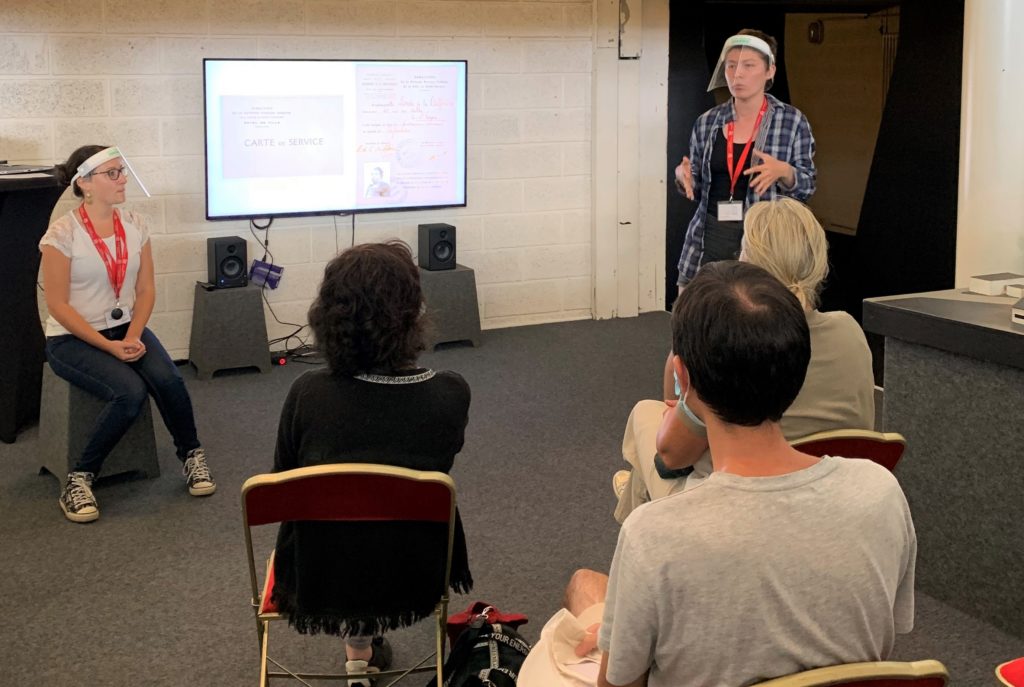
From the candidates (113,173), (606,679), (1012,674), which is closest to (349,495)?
(606,679)

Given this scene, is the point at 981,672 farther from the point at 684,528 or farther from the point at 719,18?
the point at 719,18

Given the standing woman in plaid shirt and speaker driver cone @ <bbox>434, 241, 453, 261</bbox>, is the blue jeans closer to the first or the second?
the standing woman in plaid shirt

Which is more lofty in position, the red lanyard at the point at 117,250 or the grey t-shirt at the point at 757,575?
the red lanyard at the point at 117,250

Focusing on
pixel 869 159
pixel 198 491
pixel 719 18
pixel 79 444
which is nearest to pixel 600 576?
pixel 198 491

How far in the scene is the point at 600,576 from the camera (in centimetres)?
237

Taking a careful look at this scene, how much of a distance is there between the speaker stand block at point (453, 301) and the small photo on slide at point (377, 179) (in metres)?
0.46

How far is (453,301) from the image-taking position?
5980mm

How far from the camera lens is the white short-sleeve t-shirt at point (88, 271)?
12.5 feet

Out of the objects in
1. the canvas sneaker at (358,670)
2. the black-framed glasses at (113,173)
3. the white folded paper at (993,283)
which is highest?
the black-framed glasses at (113,173)

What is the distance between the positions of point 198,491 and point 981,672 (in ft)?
8.29

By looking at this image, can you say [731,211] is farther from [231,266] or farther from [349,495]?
[231,266]

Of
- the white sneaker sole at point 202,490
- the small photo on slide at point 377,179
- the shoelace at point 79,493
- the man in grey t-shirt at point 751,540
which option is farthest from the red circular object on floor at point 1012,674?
the small photo on slide at point 377,179

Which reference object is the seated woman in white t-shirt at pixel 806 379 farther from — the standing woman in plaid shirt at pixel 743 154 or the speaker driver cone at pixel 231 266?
the speaker driver cone at pixel 231 266

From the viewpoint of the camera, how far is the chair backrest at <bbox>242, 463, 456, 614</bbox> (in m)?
2.01
